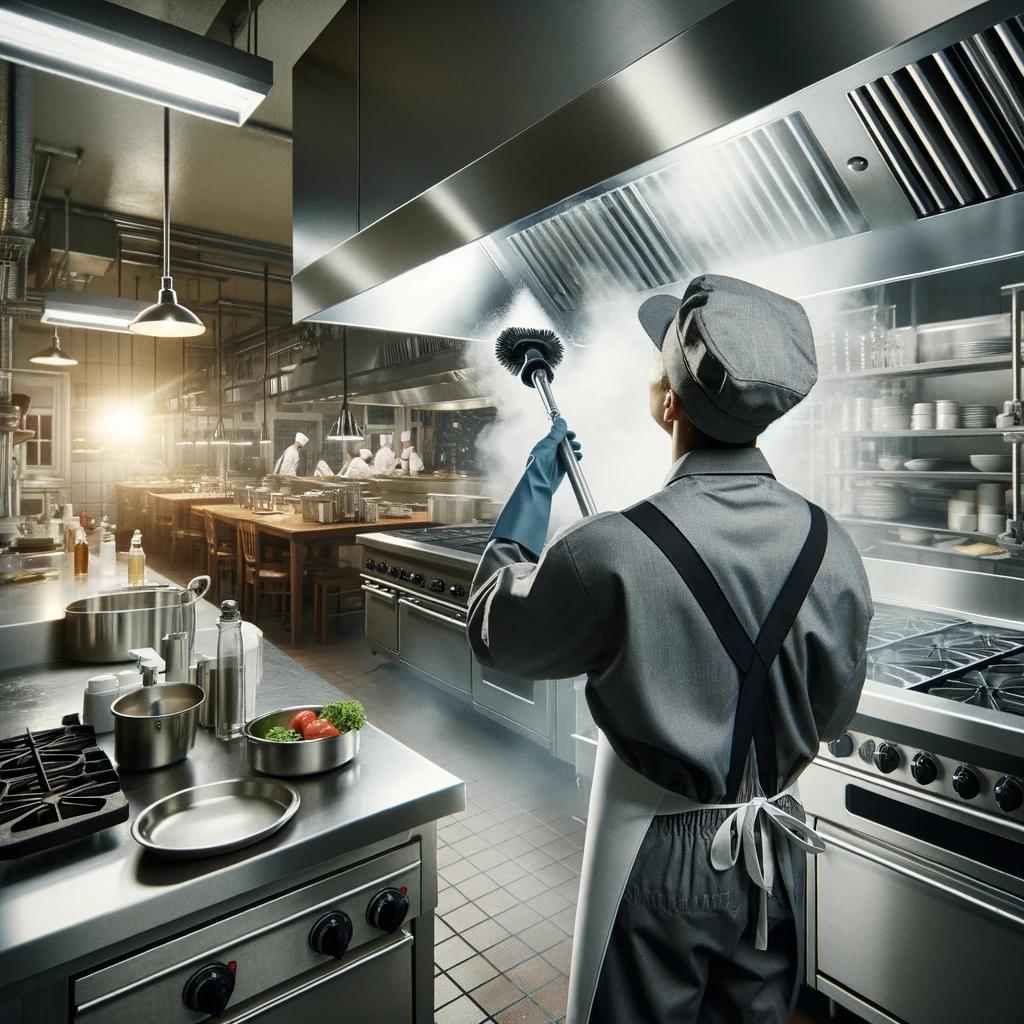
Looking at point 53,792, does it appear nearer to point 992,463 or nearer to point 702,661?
point 702,661

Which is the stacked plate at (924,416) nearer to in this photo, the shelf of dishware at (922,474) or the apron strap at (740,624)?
the shelf of dishware at (922,474)

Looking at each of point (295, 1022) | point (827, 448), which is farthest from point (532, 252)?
point (827, 448)

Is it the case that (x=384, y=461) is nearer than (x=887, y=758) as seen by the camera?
No

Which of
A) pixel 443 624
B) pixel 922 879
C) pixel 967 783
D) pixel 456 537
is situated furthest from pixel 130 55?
pixel 456 537

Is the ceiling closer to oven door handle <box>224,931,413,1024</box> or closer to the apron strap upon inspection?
the apron strap

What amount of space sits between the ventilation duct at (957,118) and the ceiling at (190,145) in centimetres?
260

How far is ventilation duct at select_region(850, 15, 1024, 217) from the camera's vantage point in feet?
3.91

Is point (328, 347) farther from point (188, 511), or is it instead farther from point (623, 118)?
point (623, 118)

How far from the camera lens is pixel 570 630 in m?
0.96

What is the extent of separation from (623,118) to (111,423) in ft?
46.2

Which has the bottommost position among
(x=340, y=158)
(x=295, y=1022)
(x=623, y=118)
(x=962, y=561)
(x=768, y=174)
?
(x=295, y=1022)

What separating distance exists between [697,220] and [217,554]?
22.1 feet

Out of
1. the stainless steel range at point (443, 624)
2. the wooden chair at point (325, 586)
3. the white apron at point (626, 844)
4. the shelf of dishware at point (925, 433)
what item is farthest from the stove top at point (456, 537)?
the white apron at point (626, 844)

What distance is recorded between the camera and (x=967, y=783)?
4.76 feet
